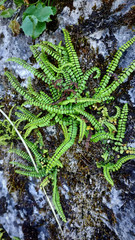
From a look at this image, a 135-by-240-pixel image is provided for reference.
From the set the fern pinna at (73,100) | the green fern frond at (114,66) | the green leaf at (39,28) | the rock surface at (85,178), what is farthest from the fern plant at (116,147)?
the green leaf at (39,28)

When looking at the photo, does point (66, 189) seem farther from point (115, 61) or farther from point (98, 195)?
point (115, 61)

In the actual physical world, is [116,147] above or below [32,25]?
below

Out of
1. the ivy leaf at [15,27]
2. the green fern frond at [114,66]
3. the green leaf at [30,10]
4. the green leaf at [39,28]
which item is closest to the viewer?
the green fern frond at [114,66]

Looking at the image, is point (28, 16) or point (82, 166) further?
point (82, 166)

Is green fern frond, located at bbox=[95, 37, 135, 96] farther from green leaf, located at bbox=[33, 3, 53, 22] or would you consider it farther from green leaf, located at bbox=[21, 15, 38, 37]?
green leaf, located at bbox=[21, 15, 38, 37]

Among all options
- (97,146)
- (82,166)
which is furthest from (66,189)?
(97,146)

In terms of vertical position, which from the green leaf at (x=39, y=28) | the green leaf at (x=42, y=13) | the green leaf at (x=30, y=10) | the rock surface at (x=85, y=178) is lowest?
the rock surface at (x=85, y=178)

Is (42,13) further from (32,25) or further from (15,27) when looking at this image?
(15,27)

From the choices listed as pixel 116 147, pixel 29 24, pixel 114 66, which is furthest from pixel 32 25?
pixel 116 147

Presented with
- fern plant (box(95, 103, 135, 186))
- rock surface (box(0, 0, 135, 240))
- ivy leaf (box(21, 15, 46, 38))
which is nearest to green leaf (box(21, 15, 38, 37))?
ivy leaf (box(21, 15, 46, 38))

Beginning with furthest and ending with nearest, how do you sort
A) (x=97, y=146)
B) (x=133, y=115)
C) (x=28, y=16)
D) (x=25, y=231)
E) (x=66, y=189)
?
(x=25, y=231) → (x=66, y=189) → (x=97, y=146) → (x=133, y=115) → (x=28, y=16)

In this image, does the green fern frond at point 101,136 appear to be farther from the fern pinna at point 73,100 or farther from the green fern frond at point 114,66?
the green fern frond at point 114,66
